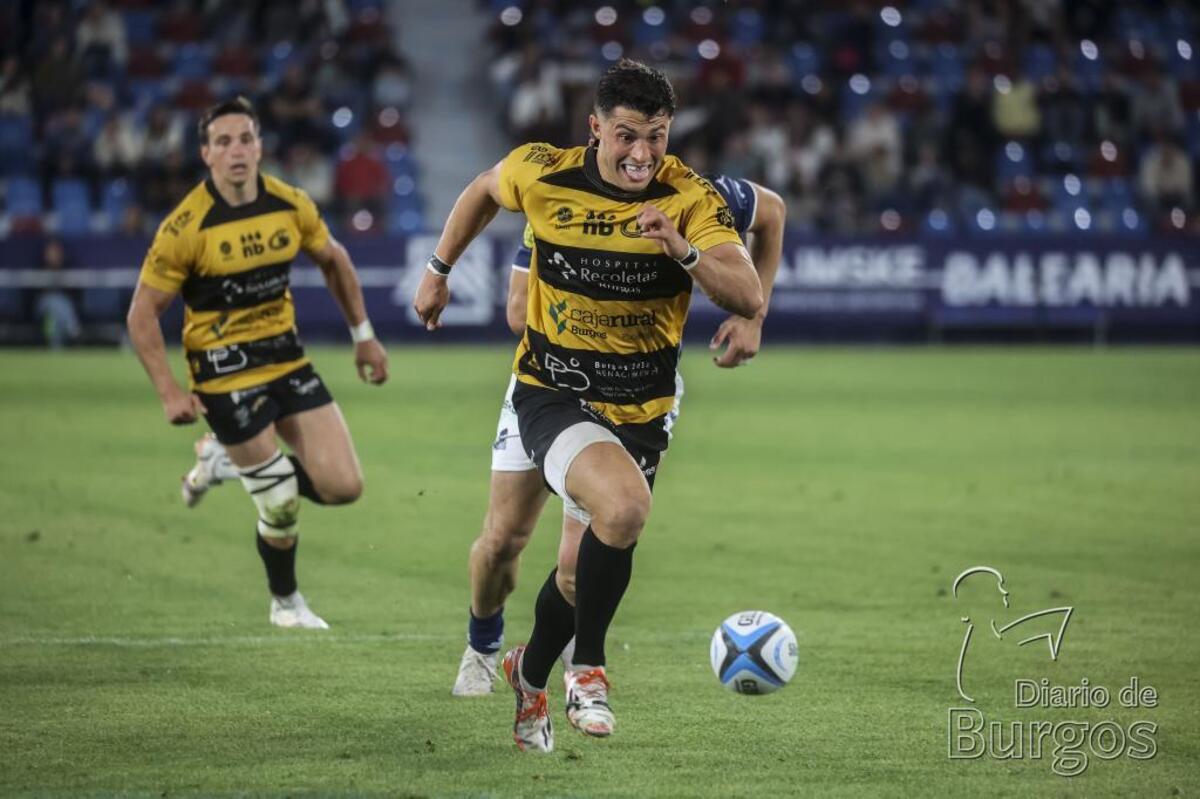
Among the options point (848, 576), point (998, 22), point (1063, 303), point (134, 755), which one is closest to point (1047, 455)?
point (848, 576)

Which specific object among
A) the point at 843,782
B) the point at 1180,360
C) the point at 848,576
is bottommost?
the point at 1180,360

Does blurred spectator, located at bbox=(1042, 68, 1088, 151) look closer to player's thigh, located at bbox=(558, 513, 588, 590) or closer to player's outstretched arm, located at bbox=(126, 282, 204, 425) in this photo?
player's outstretched arm, located at bbox=(126, 282, 204, 425)

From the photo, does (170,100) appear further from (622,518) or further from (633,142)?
(622,518)

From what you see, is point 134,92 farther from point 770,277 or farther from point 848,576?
point 770,277

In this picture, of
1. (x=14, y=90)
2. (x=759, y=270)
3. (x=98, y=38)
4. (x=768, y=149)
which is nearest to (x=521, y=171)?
(x=759, y=270)

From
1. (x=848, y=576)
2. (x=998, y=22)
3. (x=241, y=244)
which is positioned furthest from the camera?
(x=998, y=22)

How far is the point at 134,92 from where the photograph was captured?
28109mm

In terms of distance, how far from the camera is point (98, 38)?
92.0ft

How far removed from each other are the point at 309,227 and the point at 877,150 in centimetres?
1966

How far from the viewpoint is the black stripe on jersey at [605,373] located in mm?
6535

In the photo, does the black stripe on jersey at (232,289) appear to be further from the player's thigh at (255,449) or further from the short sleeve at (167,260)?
the player's thigh at (255,449)

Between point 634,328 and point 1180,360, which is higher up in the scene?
point 634,328

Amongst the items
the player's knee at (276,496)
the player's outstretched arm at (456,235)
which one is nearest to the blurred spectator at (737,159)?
the player's knee at (276,496)

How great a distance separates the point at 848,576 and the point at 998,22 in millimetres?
22853
